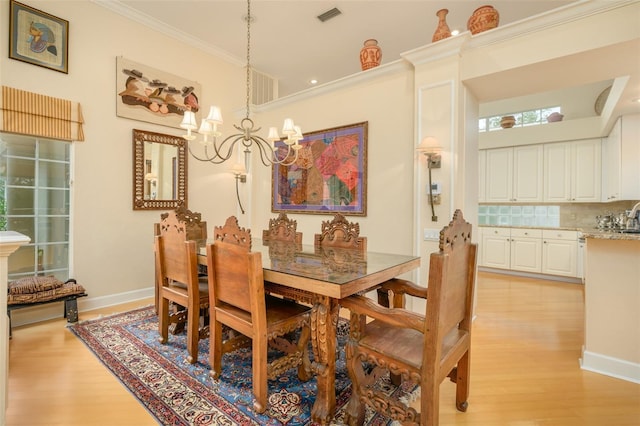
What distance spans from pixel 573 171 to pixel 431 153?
3731 millimetres

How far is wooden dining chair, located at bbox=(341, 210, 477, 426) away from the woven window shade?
3452mm

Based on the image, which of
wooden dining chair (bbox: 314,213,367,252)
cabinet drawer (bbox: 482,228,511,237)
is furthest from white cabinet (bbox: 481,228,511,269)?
wooden dining chair (bbox: 314,213,367,252)

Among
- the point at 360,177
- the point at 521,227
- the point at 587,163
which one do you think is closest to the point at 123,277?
the point at 360,177

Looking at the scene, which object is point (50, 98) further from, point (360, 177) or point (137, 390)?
point (360, 177)

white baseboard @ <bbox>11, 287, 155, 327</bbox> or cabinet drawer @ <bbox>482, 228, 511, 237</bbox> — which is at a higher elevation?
cabinet drawer @ <bbox>482, 228, 511, 237</bbox>

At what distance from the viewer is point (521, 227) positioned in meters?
5.13

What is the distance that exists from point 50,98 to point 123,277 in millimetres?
2099

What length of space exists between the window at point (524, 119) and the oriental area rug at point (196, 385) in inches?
216

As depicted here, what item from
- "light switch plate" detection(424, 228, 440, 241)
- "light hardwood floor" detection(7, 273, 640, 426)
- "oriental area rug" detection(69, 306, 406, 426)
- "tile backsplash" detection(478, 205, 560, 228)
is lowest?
"light hardwood floor" detection(7, 273, 640, 426)

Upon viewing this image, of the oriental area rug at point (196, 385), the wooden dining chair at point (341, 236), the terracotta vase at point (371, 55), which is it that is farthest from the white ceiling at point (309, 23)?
the oriental area rug at point (196, 385)

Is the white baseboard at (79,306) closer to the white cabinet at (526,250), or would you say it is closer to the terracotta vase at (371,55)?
the terracotta vase at (371,55)

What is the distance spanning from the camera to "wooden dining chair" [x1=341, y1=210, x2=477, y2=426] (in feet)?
4.04

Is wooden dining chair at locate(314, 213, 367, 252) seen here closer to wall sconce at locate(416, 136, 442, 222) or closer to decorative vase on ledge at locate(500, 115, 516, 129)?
wall sconce at locate(416, 136, 442, 222)

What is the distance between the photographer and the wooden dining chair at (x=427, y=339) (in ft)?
4.04
